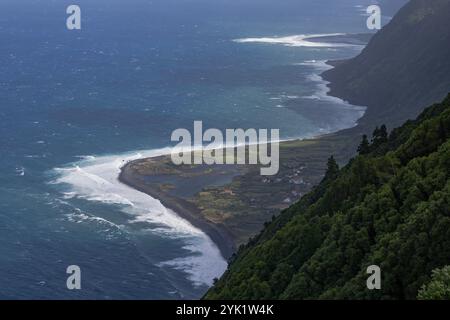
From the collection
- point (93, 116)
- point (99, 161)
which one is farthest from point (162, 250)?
point (93, 116)

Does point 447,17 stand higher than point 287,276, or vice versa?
point 447,17

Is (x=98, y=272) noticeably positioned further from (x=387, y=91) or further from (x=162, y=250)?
(x=387, y=91)

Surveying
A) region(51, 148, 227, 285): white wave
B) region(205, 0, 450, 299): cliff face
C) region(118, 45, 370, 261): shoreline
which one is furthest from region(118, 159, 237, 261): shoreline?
region(205, 0, 450, 299): cliff face

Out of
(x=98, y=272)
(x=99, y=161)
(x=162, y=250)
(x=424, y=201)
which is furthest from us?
(x=99, y=161)

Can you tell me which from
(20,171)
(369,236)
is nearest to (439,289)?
(369,236)

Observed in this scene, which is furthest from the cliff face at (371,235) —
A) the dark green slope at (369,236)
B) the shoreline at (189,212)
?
the shoreline at (189,212)

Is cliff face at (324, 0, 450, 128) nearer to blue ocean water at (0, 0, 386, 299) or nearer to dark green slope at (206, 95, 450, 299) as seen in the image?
blue ocean water at (0, 0, 386, 299)
